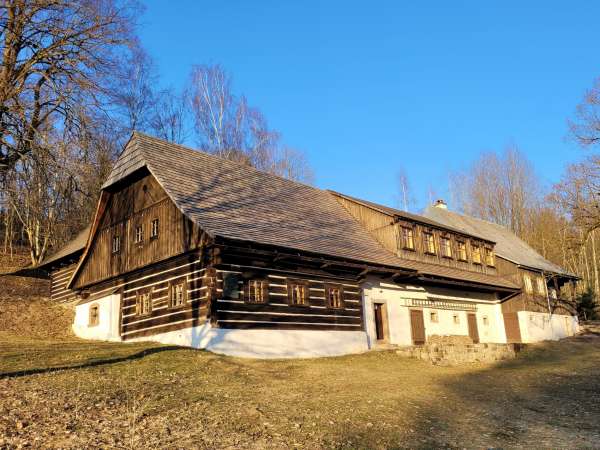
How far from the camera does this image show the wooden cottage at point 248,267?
17594 millimetres

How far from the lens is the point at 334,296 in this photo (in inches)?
826

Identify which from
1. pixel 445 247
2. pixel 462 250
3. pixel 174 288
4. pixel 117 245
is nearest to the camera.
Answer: pixel 174 288

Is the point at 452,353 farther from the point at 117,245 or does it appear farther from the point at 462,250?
the point at 117,245

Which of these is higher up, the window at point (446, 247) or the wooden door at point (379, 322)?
the window at point (446, 247)

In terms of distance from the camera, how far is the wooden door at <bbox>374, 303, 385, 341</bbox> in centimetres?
2308

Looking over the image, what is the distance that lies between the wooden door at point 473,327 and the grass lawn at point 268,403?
1188 cm

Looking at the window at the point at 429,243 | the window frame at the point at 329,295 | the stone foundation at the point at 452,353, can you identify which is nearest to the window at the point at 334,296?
the window frame at the point at 329,295

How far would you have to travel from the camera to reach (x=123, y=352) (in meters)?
16.2

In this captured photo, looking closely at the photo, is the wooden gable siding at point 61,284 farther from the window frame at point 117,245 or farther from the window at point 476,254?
the window at point 476,254

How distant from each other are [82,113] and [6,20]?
3.98m

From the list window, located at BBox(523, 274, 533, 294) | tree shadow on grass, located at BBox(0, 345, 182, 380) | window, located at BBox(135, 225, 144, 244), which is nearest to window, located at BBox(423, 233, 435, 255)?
window, located at BBox(523, 274, 533, 294)

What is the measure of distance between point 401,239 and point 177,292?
11.8m

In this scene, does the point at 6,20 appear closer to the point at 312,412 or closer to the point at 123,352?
the point at 123,352

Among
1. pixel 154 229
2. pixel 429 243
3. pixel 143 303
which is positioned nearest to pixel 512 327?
pixel 429 243
